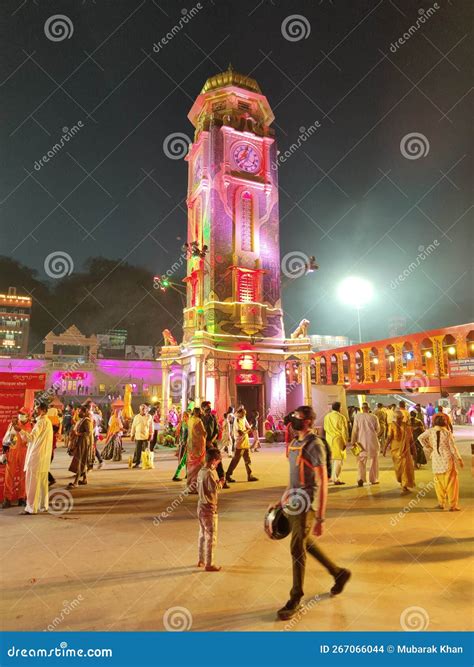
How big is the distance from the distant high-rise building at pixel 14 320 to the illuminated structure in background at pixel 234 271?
55122mm

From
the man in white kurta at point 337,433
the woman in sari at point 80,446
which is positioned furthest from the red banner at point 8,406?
the man in white kurta at point 337,433

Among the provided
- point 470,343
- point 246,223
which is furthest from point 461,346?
point 246,223

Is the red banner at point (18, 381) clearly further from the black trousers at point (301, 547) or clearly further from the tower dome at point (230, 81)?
the tower dome at point (230, 81)

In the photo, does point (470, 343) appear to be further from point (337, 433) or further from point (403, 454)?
point (337, 433)

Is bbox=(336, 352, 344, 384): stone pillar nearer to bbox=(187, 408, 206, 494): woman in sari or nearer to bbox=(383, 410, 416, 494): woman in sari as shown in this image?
bbox=(383, 410, 416, 494): woman in sari

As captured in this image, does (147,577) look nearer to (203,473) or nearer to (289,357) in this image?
(203,473)

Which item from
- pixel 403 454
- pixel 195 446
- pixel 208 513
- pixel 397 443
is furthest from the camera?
pixel 397 443

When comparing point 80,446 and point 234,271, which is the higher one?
point 234,271

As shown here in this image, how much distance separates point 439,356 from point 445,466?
75.0 ft

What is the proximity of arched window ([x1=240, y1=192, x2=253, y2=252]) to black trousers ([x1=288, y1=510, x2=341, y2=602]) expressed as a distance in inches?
883

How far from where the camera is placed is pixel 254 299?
24.7 meters

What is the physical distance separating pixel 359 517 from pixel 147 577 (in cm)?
371

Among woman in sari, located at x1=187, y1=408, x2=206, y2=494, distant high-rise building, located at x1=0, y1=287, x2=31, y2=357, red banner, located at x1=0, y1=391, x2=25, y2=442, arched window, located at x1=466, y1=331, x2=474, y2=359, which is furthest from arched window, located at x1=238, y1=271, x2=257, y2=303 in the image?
distant high-rise building, located at x1=0, y1=287, x2=31, y2=357

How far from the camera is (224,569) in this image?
426 centimetres
